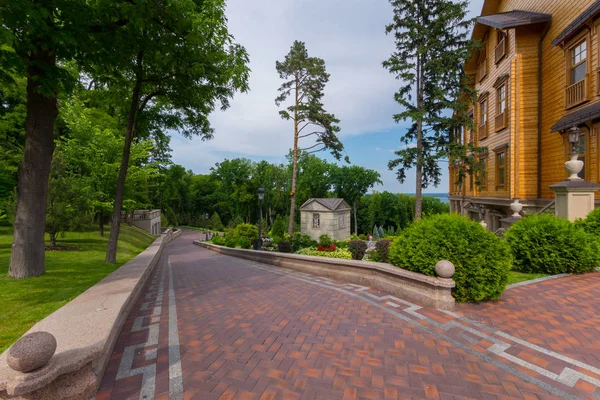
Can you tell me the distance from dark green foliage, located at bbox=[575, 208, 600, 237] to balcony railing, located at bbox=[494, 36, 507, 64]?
1137cm

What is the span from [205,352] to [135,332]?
1.53m

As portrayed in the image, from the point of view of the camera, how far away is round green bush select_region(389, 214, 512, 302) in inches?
193

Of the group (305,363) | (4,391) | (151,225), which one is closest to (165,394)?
(4,391)

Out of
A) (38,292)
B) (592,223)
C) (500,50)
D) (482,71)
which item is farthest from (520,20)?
(38,292)

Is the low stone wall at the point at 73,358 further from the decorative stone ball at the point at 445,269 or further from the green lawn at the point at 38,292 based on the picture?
the decorative stone ball at the point at 445,269

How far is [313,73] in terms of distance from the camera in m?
21.5

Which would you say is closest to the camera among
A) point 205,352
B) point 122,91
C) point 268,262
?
point 205,352

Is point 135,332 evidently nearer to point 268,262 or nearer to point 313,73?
point 268,262

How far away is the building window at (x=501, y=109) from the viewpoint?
14.6 m

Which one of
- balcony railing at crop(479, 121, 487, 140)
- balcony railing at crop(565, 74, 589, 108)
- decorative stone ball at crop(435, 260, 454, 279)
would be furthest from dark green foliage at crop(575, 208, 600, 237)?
balcony railing at crop(479, 121, 487, 140)

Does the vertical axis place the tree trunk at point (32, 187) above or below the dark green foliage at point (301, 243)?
above

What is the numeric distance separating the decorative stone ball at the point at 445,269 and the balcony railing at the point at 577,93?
12.2 metres

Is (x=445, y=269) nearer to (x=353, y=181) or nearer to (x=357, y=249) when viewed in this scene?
(x=357, y=249)

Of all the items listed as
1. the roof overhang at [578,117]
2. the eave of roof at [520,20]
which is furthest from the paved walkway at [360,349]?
the eave of roof at [520,20]
